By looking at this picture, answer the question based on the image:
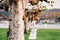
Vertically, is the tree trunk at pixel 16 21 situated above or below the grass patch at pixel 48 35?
above

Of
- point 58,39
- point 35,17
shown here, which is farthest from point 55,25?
point 35,17

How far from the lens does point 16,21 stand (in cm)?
330

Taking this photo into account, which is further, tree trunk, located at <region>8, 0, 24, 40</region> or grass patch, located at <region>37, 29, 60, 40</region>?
grass patch, located at <region>37, 29, 60, 40</region>

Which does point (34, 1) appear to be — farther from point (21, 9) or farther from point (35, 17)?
point (35, 17)

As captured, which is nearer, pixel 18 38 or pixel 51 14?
pixel 18 38

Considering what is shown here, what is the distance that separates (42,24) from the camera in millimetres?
14070

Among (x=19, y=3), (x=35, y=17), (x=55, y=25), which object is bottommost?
(x=55, y=25)

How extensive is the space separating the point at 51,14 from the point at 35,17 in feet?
35.4

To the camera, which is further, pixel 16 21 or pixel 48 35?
pixel 48 35

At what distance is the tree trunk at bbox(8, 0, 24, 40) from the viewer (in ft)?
10.8

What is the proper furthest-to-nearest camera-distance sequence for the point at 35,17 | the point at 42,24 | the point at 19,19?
the point at 42,24 → the point at 35,17 → the point at 19,19

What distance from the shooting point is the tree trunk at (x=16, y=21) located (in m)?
3.30

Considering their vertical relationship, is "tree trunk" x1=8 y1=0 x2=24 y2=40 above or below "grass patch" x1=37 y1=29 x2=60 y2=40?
above

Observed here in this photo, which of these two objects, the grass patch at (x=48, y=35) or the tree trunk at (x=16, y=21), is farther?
the grass patch at (x=48, y=35)
